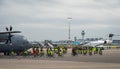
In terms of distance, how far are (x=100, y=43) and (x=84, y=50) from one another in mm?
66643

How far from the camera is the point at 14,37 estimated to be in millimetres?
53594

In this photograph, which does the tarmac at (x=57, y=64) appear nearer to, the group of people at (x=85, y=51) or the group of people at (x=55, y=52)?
the group of people at (x=55, y=52)

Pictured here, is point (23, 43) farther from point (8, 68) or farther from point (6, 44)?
point (8, 68)

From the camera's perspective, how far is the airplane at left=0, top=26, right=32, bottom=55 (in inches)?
2023

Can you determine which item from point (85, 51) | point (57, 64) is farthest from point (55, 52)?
point (57, 64)

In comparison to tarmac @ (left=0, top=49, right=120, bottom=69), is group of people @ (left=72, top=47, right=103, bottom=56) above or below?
below

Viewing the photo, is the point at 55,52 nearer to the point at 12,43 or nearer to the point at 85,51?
the point at 85,51

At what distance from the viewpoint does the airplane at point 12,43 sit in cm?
5138

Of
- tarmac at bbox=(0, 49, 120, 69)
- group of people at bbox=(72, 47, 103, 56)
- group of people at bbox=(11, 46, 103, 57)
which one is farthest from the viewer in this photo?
group of people at bbox=(72, 47, 103, 56)

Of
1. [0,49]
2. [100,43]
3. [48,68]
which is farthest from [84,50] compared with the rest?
[100,43]

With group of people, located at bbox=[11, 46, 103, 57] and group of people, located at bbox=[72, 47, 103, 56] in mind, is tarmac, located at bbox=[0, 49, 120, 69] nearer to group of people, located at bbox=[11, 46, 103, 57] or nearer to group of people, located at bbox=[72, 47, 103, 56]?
group of people, located at bbox=[11, 46, 103, 57]

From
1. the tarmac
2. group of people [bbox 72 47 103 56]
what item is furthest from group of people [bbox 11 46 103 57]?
the tarmac

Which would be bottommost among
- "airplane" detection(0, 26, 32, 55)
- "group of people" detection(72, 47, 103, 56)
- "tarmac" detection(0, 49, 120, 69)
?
"group of people" detection(72, 47, 103, 56)

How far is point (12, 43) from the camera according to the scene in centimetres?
5306
